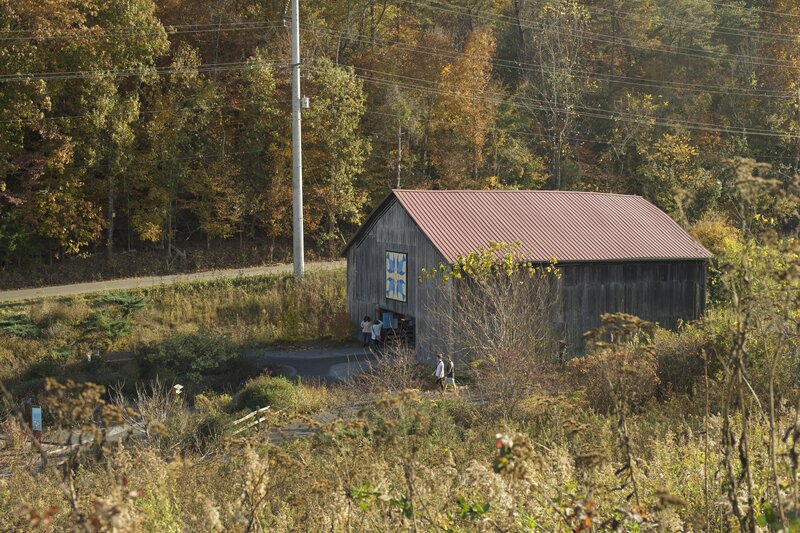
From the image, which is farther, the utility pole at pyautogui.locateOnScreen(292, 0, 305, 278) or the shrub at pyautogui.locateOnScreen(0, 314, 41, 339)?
the utility pole at pyautogui.locateOnScreen(292, 0, 305, 278)

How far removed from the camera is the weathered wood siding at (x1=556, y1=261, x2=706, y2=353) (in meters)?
24.4

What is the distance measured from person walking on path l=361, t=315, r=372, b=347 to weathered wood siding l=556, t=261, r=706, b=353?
6.03 m

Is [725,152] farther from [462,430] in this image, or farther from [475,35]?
[462,430]

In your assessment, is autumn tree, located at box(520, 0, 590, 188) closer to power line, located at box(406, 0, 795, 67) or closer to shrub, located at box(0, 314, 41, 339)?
power line, located at box(406, 0, 795, 67)

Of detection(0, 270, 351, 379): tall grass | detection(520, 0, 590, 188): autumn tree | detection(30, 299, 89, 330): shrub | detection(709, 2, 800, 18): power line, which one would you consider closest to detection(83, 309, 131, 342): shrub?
detection(0, 270, 351, 379): tall grass

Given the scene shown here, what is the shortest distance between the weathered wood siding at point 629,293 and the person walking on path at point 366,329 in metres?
6.03

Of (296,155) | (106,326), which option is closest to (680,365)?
(296,155)

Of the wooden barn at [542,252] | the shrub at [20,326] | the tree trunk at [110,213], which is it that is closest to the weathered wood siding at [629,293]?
the wooden barn at [542,252]

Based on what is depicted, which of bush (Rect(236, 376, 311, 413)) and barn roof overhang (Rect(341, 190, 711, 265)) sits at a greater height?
barn roof overhang (Rect(341, 190, 711, 265))

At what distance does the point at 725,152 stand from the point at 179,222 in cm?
2843

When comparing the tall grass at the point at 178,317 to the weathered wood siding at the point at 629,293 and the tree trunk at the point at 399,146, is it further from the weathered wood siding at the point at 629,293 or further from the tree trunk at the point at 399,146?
the tree trunk at the point at 399,146

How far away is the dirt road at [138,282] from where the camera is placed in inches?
1201

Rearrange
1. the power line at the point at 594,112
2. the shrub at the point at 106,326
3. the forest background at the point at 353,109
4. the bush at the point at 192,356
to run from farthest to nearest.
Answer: the power line at the point at 594,112
the forest background at the point at 353,109
the shrub at the point at 106,326
the bush at the point at 192,356

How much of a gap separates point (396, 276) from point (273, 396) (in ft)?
24.5
